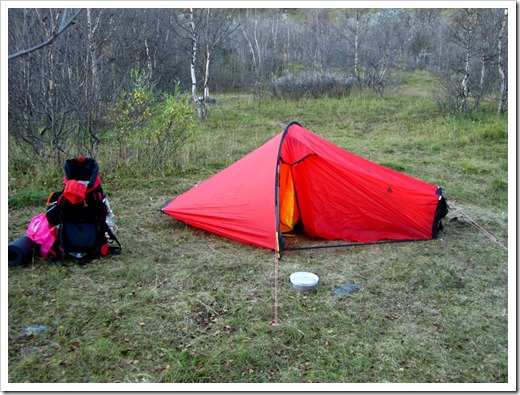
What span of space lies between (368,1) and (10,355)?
341 cm

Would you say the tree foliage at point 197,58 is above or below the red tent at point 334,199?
above

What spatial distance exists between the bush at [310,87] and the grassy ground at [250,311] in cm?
993

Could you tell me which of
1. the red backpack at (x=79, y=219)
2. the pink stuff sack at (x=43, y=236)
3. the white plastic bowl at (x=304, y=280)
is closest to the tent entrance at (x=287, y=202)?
the white plastic bowl at (x=304, y=280)

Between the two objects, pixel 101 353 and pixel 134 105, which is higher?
pixel 134 105

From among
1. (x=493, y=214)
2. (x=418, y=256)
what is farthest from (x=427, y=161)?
(x=418, y=256)

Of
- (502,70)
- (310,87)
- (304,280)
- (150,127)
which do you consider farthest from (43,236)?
(310,87)

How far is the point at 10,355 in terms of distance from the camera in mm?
2559

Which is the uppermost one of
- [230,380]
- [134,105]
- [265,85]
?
[265,85]

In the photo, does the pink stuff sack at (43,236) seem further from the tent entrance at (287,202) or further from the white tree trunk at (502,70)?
the white tree trunk at (502,70)

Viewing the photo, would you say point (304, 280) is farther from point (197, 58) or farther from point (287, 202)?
point (197, 58)

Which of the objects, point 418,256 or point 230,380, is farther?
point 418,256

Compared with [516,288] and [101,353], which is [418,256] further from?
[101,353]

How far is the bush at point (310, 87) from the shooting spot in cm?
1477

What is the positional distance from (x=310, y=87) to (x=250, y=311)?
41.6ft
